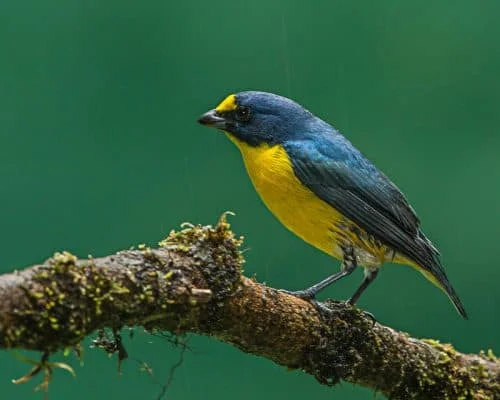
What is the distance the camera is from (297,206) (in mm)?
3951

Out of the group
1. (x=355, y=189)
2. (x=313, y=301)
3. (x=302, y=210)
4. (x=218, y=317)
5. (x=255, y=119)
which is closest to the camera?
(x=218, y=317)

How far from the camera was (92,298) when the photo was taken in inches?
96.1

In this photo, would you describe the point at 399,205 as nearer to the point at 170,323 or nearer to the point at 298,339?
the point at 298,339

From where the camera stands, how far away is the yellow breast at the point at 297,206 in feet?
13.0

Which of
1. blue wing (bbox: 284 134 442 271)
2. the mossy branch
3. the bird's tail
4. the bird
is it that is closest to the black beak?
the bird

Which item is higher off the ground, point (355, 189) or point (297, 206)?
point (355, 189)

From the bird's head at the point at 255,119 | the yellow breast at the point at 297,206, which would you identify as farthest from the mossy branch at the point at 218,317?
the bird's head at the point at 255,119

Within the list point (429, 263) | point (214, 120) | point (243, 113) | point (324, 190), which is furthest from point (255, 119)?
point (429, 263)

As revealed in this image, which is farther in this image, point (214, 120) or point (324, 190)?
point (214, 120)

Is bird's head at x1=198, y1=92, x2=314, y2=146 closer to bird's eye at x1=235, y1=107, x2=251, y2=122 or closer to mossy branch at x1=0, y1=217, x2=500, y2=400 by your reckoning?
bird's eye at x1=235, y1=107, x2=251, y2=122

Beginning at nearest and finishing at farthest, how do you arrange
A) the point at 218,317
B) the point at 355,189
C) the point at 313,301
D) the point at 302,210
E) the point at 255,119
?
1. the point at 218,317
2. the point at 313,301
3. the point at 302,210
4. the point at 355,189
5. the point at 255,119

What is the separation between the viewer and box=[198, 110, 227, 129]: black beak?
14.0ft

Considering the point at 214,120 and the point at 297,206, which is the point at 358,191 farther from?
the point at 214,120

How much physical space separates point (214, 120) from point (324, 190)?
2.22 ft
